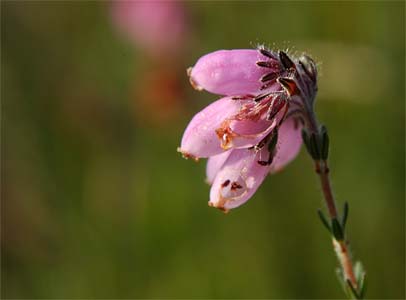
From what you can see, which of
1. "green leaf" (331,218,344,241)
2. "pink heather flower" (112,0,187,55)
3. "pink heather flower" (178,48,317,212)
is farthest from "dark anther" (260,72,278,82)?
"pink heather flower" (112,0,187,55)

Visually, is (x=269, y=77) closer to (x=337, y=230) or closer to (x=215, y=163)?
(x=215, y=163)

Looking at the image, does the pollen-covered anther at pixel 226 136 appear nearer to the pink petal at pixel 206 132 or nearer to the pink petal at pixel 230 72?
the pink petal at pixel 206 132

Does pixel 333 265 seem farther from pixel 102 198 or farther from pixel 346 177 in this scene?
pixel 102 198

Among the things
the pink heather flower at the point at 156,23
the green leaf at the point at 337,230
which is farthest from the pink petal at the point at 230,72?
the pink heather flower at the point at 156,23

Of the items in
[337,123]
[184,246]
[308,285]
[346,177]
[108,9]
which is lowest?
[308,285]

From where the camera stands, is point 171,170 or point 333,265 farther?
point 171,170

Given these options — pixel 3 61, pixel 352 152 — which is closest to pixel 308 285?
pixel 352 152
